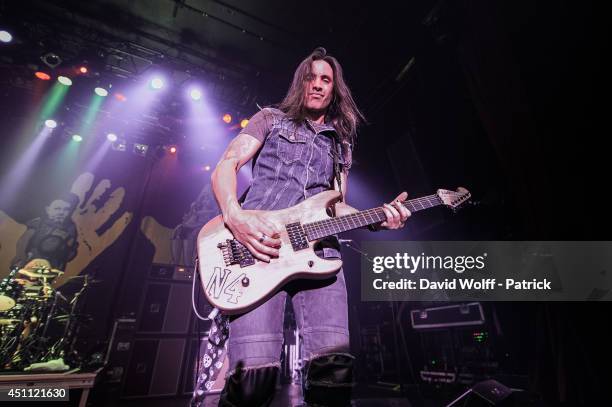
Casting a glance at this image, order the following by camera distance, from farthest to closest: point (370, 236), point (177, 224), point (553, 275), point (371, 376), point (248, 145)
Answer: point (177, 224)
point (370, 236)
point (371, 376)
point (553, 275)
point (248, 145)

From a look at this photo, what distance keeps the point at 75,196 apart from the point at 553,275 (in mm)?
11303

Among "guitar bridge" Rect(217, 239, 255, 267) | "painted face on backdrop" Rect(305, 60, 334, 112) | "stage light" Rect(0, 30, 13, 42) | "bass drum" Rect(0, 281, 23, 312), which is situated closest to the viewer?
"guitar bridge" Rect(217, 239, 255, 267)

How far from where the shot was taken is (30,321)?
19.4ft

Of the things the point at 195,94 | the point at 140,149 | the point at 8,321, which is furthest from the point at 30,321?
the point at 195,94

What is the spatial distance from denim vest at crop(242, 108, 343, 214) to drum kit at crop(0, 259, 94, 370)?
5805 mm

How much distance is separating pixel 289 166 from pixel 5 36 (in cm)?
874

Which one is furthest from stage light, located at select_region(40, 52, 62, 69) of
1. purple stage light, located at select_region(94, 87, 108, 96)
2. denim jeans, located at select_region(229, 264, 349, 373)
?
denim jeans, located at select_region(229, 264, 349, 373)

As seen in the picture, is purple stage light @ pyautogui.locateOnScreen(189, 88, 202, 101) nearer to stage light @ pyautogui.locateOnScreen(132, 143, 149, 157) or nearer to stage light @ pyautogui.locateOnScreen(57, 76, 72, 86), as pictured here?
stage light @ pyautogui.locateOnScreen(132, 143, 149, 157)

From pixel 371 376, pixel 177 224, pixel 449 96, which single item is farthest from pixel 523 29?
pixel 177 224

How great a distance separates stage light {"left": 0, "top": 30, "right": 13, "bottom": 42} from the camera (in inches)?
266

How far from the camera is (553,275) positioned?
4.22 meters

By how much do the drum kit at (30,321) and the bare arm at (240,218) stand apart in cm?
571

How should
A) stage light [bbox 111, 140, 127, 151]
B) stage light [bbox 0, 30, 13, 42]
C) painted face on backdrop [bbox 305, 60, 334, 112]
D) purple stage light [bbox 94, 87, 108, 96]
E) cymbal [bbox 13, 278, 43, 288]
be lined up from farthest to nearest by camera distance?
stage light [bbox 111, 140, 127, 151] → purple stage light [bbox 94, 87, 108, 96] → stage light [bbox 0, 30, 13, 42] → cymbal [bbox 13, 278, 43, 288] → painted face on backdrop [bbox 305, 60, 334, 112]

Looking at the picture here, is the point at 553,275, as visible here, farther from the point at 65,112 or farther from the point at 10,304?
the point at 65,112
